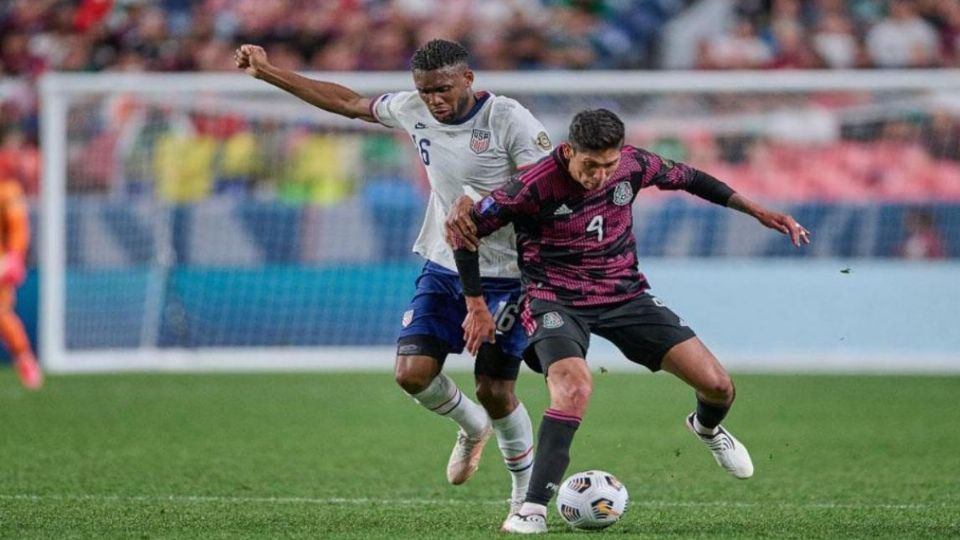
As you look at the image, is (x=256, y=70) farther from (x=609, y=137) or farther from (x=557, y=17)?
(x=557, y=17)

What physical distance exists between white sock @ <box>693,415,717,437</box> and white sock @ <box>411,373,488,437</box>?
104 cm

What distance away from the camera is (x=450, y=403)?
8195 mm

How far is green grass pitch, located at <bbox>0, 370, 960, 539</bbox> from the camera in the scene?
24.4 ft

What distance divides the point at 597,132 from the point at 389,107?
4.65 feet

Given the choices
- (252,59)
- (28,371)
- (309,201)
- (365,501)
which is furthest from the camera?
(309,201)

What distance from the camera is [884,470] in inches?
379

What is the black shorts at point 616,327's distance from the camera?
7.28 meters

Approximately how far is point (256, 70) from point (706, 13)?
13081 mm

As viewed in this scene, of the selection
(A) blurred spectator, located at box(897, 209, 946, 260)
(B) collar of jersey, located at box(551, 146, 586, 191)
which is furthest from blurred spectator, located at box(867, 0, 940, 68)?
(B) collar of jersey, located at box(551, 146, 586, 191)

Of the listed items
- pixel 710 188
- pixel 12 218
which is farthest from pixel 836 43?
pixel 710 188

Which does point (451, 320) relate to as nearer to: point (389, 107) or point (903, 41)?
point (389, 107)

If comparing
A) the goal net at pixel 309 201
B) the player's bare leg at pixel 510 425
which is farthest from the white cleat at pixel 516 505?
the goal net at pixel 309 201

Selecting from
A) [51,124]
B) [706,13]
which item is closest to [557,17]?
[706,13]

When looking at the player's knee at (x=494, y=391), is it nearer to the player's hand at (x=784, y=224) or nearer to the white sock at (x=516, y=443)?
the white sock at (x=516, y=443)
